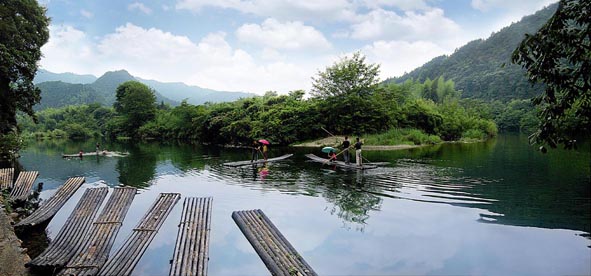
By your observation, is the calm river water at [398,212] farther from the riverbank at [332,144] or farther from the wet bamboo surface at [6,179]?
the riverbank at [332,144]

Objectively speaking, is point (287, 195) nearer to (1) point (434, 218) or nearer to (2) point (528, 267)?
(1) point (434, 218)

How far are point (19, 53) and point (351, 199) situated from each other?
67.0 feet

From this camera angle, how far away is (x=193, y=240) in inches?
304

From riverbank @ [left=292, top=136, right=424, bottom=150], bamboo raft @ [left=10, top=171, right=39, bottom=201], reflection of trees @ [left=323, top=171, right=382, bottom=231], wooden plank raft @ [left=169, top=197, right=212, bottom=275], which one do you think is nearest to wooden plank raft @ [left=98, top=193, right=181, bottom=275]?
wooden plank raft @ [left=169, top=197, right=212, bottom=275]

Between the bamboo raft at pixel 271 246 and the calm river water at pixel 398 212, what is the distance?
1.48 feet

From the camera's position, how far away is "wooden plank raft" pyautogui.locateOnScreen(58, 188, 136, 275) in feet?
21.7

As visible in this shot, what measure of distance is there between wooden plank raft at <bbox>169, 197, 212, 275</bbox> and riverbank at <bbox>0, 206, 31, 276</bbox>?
2860 mm

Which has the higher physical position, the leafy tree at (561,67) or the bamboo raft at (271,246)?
the leafy tree at (561,67)

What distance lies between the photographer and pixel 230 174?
64.1 feet

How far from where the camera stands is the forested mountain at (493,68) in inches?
3541

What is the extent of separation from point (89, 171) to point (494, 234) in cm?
2232

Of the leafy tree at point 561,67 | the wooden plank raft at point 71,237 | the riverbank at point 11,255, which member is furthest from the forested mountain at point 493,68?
the riverbank at point 11,255

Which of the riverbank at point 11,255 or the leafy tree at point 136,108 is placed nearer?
the riverbank at point 11,255

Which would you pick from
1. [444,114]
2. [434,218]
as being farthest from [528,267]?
[444,114]
